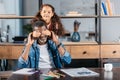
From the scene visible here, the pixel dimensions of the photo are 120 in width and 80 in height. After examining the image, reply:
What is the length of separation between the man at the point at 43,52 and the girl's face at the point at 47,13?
0.69 ft

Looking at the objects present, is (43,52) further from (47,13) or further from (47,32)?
(47,13)

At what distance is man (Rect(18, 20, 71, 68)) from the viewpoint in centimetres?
248

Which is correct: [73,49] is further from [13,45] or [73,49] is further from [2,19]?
[2,19]

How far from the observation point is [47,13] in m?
2.70

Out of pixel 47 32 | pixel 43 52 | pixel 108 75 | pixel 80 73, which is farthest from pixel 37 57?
pixel 108 75

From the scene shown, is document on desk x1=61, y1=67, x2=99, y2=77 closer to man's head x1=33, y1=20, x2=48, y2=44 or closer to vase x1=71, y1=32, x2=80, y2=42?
man's head x1=33, y1=20, x2=48, y2=44

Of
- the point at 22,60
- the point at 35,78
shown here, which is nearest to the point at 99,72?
the point at 35,78

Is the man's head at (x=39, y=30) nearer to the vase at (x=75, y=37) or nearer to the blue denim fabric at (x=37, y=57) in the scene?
the blue denim fabric at (x=37, y=57)

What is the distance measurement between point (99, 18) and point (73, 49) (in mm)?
569

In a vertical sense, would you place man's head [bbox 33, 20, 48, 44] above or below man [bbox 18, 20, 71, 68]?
above

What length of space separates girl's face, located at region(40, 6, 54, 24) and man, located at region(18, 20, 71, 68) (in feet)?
0.69

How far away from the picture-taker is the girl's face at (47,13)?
2.68 m

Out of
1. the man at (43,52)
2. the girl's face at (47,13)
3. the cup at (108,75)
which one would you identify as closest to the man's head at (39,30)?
the man at (43,52)

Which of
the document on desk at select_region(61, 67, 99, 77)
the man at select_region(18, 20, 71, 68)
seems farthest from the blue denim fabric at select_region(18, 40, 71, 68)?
the document on desk at select_region(61, 67, 99, 77)
